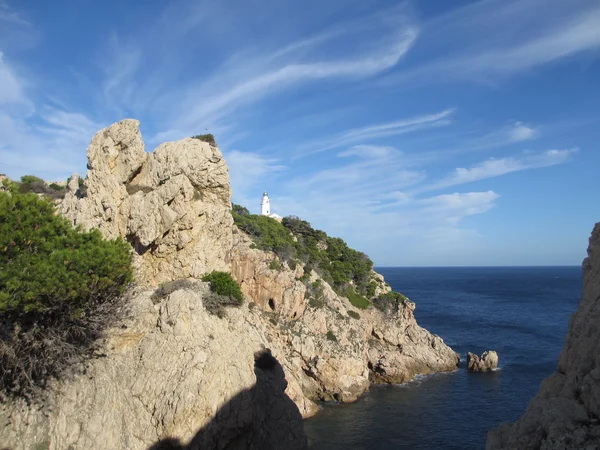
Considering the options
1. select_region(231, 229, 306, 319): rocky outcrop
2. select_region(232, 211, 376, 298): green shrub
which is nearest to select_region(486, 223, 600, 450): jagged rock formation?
Result: select_region(231, 229, 306, 319): rocky outcrop

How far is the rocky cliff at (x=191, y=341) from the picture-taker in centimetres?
2111

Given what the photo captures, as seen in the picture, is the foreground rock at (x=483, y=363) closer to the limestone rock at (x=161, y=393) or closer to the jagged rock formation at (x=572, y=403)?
the limestone rock at (x=161, y=393)

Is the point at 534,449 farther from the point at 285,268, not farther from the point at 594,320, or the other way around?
the point at 285,268

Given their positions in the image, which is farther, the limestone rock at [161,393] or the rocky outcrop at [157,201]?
the rocky outcrop at [157,201]

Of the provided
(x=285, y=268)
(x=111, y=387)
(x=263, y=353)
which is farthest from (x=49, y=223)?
(x=285, y=268)

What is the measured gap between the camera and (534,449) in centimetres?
773

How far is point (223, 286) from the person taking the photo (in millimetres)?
30016

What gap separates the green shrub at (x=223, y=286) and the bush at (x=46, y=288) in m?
9.12

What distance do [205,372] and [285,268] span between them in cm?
2034

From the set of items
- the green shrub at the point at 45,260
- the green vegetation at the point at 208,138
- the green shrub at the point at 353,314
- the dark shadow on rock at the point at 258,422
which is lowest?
the dark shadow on rock at the point at 258,422

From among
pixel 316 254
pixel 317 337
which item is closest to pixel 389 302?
pixel 316 254

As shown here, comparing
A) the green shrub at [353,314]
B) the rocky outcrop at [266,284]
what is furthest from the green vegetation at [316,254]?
the green shrub at [353,314]

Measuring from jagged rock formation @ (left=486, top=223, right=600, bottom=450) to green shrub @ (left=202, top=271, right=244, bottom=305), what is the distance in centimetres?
2206

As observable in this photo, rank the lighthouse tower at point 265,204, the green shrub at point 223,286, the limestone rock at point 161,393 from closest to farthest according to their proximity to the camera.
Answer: the limestone rock at point 161,393
the green shrub at point 223,286
the lighthouse tower at point 265,204
